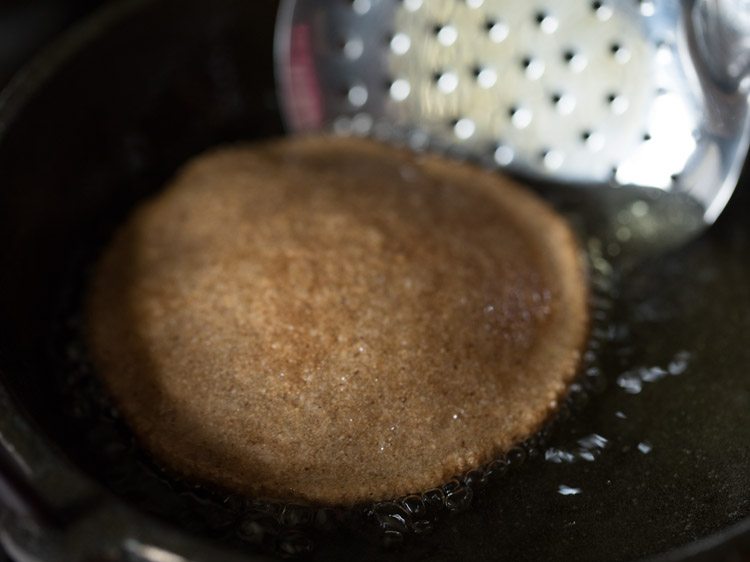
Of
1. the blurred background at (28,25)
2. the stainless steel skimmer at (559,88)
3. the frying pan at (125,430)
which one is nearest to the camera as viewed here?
the frying pan at (125,430)

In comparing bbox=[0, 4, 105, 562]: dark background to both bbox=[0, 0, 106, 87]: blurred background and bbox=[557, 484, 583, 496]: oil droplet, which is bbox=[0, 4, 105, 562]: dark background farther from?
bbox=[557, 484, 583, 496]: oil droplet

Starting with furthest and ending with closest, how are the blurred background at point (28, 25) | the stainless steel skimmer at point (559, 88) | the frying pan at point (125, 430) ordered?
1. the blurred background at point (28, 25)
2. the stainless steel skimmer at point (559, 88)
3. the frying pan at point (125, 430)

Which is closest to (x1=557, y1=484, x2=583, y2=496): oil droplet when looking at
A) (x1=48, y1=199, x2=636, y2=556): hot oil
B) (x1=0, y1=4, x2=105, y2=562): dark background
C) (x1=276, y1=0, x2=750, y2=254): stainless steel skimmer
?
(x1=48, y1=199, x2=636, y2=556): hot oil

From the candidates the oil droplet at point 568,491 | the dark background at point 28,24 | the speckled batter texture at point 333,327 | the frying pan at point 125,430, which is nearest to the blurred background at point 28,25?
the dark background at point 28,24

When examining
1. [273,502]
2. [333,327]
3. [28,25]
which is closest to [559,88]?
[333,327]

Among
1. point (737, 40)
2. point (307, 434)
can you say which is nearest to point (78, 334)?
point (307, 434)

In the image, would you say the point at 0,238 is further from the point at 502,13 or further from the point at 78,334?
the point at 502,13

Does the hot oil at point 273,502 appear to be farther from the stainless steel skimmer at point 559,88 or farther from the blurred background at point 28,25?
the blurred background at point 28,25
